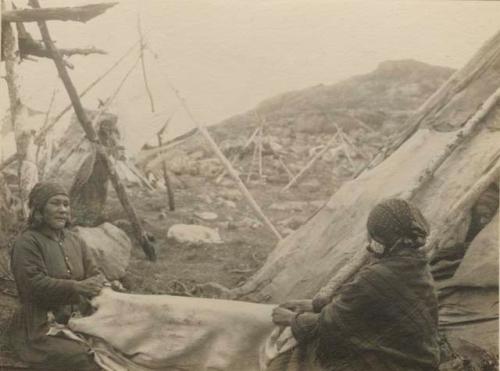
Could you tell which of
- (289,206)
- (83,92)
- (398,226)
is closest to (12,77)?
(83,92)

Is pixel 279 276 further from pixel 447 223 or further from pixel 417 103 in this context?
pixel 417 103

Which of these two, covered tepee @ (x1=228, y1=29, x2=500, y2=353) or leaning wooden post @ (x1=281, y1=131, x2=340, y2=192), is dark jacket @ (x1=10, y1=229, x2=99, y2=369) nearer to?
covered tepee @ (x1=228, y1=29, x2=500, y2=353)

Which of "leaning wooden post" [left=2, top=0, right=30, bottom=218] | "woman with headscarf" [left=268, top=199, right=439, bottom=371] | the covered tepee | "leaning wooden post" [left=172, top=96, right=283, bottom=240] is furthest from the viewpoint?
"leaning wooden post" [left=2, top=0, right=30, bottom=218]

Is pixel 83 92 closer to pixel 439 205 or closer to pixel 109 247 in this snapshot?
pixel 109 247

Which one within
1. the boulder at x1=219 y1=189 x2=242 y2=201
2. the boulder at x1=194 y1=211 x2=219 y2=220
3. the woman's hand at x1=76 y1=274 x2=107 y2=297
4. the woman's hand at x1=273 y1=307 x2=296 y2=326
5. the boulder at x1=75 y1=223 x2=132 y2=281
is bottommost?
the woman's hand at x1=273 y1=307 x2=296 y2=326

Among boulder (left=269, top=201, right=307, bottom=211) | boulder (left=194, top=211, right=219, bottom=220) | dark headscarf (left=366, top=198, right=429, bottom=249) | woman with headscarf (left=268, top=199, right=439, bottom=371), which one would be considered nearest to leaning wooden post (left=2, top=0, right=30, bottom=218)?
boulder (left=194, top=211, right=219, bottom=220)
